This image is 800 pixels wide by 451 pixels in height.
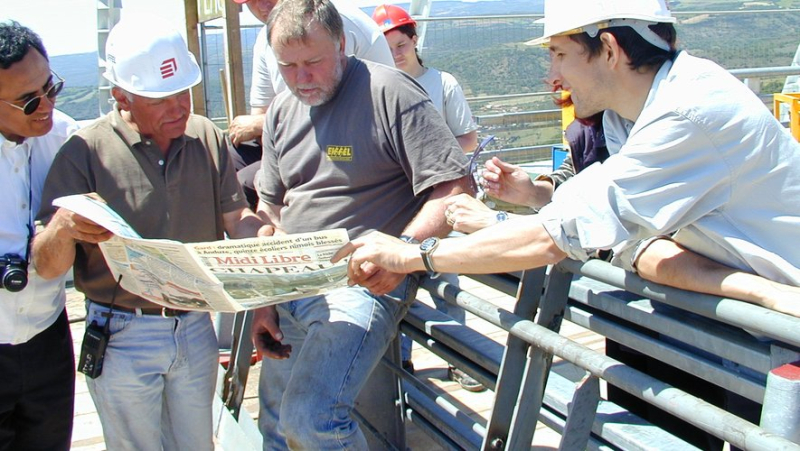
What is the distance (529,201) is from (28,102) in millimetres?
1810

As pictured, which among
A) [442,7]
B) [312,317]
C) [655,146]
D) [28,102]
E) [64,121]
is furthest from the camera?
[442,7]

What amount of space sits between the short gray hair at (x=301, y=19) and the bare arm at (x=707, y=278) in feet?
5.20

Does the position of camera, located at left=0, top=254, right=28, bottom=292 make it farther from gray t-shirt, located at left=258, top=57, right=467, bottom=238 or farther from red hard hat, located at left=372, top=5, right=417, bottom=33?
red hard hat, located at left=372, top=5, right=417, bottom=33

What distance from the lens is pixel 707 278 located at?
5.89 feet

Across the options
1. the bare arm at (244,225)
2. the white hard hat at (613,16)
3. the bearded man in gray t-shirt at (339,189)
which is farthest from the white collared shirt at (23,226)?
the white hard hat at (613,16)

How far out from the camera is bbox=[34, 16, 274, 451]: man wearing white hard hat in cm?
278

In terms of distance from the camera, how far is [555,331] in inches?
91.0

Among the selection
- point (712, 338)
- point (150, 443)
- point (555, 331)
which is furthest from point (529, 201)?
point (150, 443)

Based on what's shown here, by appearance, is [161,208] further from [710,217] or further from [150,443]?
[710,217]

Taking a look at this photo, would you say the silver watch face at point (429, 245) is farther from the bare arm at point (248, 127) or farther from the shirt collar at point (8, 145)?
the bare arm at point (248, 127)

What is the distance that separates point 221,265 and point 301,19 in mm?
1081

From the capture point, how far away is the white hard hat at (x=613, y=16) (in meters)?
1.96

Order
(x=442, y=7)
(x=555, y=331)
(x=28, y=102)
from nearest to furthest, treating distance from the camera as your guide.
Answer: (x=555, y=331) → (x=28, y=102) → (x=442, y=7)

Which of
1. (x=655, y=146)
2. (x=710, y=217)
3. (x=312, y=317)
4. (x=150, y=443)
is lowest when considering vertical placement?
(x=150, y=443)
